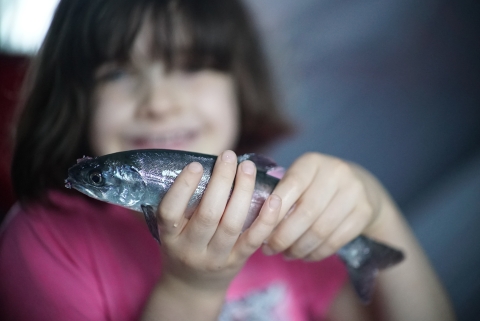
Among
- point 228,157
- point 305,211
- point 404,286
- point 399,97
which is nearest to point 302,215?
point 305,211

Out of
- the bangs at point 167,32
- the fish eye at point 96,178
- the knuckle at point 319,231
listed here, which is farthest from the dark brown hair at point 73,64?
the knuckle at point 319,231

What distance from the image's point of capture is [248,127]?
0.52m

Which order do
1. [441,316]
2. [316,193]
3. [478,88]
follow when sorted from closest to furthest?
[316,193]
[441,316]
[478,88]

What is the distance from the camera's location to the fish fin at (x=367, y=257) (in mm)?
372

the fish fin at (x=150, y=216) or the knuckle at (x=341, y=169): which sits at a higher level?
the knuckle at (x=341, y=169)

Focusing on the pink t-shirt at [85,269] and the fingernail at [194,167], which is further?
the pink t-shirt at [85,269]

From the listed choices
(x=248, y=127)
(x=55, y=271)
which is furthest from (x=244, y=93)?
(x=55, y=271)

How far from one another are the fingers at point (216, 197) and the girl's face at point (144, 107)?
0.13 metres

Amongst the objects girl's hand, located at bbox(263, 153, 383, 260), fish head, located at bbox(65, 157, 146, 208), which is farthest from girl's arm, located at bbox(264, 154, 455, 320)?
fish head, located at bbox(65, 157, 146, 208)

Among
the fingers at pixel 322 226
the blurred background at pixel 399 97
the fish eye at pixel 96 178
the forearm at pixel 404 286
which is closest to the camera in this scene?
the fish eye at pixel 96 178

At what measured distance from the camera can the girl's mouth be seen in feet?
1.21

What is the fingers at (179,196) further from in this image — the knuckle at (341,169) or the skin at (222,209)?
the knuckle at (341,169)

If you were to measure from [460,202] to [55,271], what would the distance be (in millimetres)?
538

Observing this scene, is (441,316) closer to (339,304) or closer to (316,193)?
(339,304)
